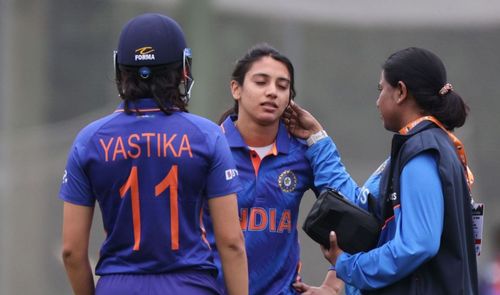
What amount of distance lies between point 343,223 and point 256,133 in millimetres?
637

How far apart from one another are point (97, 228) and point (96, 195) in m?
3.81

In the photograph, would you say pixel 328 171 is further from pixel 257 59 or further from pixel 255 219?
pixel 257 59

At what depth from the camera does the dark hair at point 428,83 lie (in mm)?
3773

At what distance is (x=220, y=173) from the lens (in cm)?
341

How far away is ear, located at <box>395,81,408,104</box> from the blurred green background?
133 inches

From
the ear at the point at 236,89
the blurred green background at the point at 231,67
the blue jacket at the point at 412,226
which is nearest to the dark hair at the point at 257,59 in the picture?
the ear at the point at 236,89

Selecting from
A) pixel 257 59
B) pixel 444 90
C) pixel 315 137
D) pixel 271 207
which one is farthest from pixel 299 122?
pixel 444 90

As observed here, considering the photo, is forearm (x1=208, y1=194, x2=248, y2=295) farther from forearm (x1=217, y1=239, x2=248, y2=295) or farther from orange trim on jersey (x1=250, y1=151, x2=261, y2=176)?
orange trim on jersey (x1=250, y1=151, x2=261, y2=176)

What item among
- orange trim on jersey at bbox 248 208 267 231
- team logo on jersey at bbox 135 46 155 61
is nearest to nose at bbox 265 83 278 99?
orange trim on jersey at bbox 248 208 267 231

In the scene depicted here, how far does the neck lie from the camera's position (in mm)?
4238

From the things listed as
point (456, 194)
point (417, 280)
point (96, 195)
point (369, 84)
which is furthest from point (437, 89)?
point (369, 84)

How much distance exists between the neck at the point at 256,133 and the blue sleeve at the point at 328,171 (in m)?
0.18

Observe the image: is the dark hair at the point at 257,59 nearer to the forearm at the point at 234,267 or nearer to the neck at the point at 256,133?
the neck at the point at 256,133

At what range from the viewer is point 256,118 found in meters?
4.21
